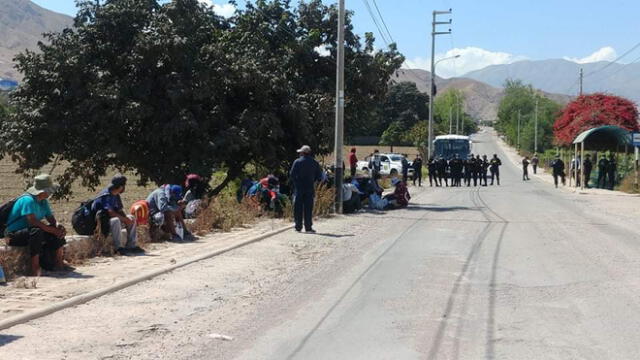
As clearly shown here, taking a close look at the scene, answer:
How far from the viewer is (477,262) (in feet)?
36.2

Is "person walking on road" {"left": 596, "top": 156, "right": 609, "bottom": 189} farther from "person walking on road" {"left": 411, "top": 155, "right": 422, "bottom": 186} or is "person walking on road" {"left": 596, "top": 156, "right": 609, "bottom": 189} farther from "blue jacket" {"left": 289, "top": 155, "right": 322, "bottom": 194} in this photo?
"blue jacket" {"left": 289, "top": 155, "right": 322, "bottom": 194}

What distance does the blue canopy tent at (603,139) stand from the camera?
34406mm

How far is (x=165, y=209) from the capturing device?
12578 millimetres

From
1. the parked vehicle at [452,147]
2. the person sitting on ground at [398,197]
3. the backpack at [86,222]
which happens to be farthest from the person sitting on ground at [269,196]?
the parked vehicle at [452,147]

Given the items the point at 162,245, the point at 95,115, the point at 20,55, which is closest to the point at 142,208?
the point at 162,245

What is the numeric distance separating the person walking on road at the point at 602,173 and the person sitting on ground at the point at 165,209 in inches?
1075

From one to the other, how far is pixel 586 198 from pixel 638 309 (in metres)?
22.1

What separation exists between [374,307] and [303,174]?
292 inches

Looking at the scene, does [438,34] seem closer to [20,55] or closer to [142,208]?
[20,55]

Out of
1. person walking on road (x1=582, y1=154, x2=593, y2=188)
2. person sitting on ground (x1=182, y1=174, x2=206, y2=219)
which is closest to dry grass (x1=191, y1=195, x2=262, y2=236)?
person sitting on ground (x1=182, y1=174, x2=206, y2=219)

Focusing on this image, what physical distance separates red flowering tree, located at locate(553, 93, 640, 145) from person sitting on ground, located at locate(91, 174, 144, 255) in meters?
42.9

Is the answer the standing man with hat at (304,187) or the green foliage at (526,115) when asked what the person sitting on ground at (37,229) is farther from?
the green foliage at (526,115)

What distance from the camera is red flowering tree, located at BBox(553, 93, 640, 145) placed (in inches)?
1988

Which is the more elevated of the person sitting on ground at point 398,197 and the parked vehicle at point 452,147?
the parked vehicle at point 452,147
